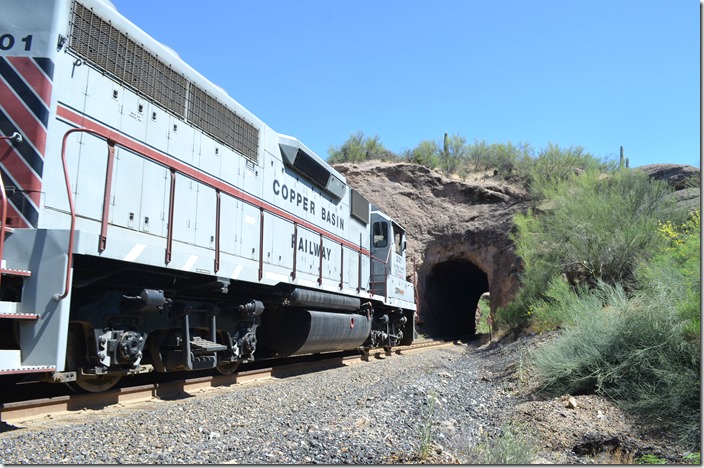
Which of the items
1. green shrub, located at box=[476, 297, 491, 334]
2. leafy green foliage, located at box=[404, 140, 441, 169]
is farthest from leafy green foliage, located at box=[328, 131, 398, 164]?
green shrub, located at box=[476, 297, 491, 334]

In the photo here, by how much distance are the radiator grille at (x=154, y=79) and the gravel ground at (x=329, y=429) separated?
352cm

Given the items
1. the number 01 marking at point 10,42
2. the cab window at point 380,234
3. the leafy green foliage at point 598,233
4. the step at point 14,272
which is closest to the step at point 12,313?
the step at point 14,272

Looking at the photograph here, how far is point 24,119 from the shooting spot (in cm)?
484

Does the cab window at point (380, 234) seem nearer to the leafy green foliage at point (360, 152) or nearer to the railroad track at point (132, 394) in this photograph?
the railroad track at point (132, 394)

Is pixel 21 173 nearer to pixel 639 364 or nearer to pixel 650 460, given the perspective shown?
pixel 650 460

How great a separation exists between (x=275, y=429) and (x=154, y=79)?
433 cm

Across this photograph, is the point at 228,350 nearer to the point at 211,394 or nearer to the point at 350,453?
the point at 211,394

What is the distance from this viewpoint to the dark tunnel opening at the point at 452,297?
24875 millimetres

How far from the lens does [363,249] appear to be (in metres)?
12.9

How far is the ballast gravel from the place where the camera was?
11.6 ft

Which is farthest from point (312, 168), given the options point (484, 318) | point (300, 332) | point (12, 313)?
point (484, 318)

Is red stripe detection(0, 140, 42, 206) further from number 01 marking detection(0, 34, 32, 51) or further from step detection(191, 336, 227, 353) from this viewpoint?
step detection(191, 336, 227, 353)

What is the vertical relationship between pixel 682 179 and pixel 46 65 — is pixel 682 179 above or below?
above

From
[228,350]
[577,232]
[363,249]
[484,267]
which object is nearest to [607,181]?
[577,232]
